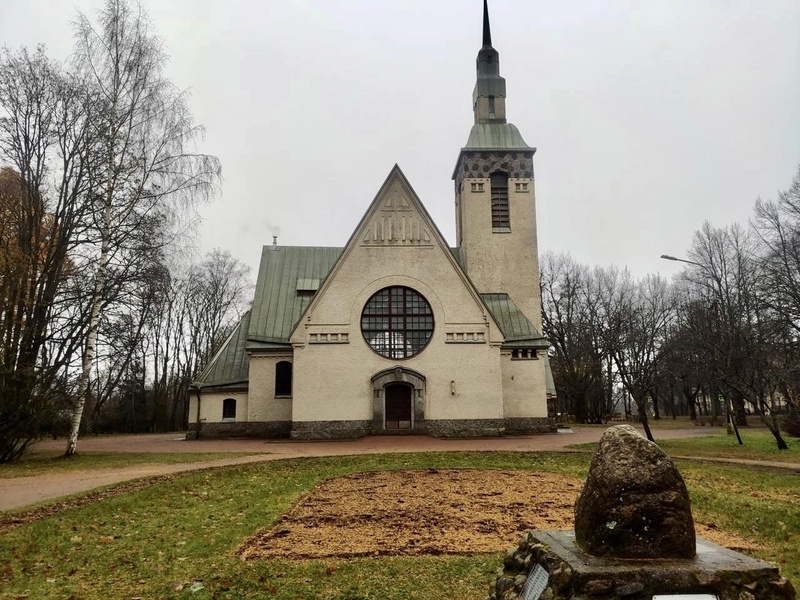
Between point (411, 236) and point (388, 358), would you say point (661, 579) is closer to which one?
point (388, 358)

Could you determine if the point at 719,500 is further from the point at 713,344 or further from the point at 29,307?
the point at 29,307

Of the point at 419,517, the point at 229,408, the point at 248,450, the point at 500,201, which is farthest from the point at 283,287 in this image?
the point at 419,517

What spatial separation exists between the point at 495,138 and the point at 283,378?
735 inches

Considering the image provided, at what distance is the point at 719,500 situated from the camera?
10602 mm

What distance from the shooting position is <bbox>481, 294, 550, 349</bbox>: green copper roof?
99.4 ft

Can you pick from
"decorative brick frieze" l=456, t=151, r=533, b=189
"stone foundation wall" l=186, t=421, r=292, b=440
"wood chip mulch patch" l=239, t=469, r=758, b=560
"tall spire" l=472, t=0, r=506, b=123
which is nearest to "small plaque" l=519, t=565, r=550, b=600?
"wood chip mulch patch" l=239, t=469, r=758, b=560

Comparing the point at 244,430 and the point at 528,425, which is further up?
the point at 528,425

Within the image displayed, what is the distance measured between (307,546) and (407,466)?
8809 millimetres

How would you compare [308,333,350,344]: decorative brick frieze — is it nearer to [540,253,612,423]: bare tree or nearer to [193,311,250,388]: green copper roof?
[193,311,250,388]: green copper roof

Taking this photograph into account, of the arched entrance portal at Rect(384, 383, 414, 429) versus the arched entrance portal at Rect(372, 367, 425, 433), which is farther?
the arched entrance portal at Rect(384, 383, 414, 429)

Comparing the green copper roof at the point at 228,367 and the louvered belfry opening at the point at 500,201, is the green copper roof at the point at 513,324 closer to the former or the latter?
the louvered belfry opening at the point at 500,201

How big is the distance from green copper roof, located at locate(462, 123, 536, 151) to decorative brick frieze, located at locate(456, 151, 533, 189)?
0.35 meters

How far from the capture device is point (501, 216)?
34.5 meters

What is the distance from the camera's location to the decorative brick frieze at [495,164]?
34.4 meters
